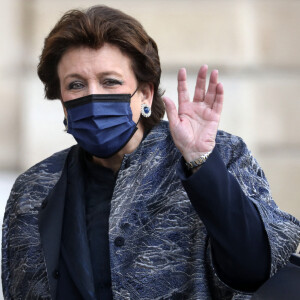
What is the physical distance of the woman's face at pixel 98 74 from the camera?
10.4ft

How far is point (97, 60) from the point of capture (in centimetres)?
319

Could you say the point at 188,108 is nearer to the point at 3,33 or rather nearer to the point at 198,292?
the point at 198,292

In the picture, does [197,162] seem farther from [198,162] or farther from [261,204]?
[261,204]

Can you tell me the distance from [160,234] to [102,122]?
53 cm

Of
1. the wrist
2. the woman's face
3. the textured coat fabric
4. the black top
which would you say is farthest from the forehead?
the wrist

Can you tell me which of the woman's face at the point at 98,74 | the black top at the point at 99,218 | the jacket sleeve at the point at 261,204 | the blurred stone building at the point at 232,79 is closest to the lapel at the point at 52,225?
the black top at the point at 99,218

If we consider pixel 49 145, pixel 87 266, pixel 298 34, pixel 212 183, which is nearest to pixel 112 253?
pixel 87 266

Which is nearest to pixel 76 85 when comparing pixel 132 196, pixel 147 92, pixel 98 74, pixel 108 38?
pixel 98 74

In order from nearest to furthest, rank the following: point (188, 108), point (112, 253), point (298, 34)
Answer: point (188, 108), point (112, 253), point (298, 34)

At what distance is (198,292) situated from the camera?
2.86 meters

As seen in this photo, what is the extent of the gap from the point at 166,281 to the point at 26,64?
3178 millimetres

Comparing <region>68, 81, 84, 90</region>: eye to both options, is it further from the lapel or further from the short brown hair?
the lapel

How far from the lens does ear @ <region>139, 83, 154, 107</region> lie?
11.1 ft

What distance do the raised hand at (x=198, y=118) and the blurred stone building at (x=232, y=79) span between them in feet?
8.81
